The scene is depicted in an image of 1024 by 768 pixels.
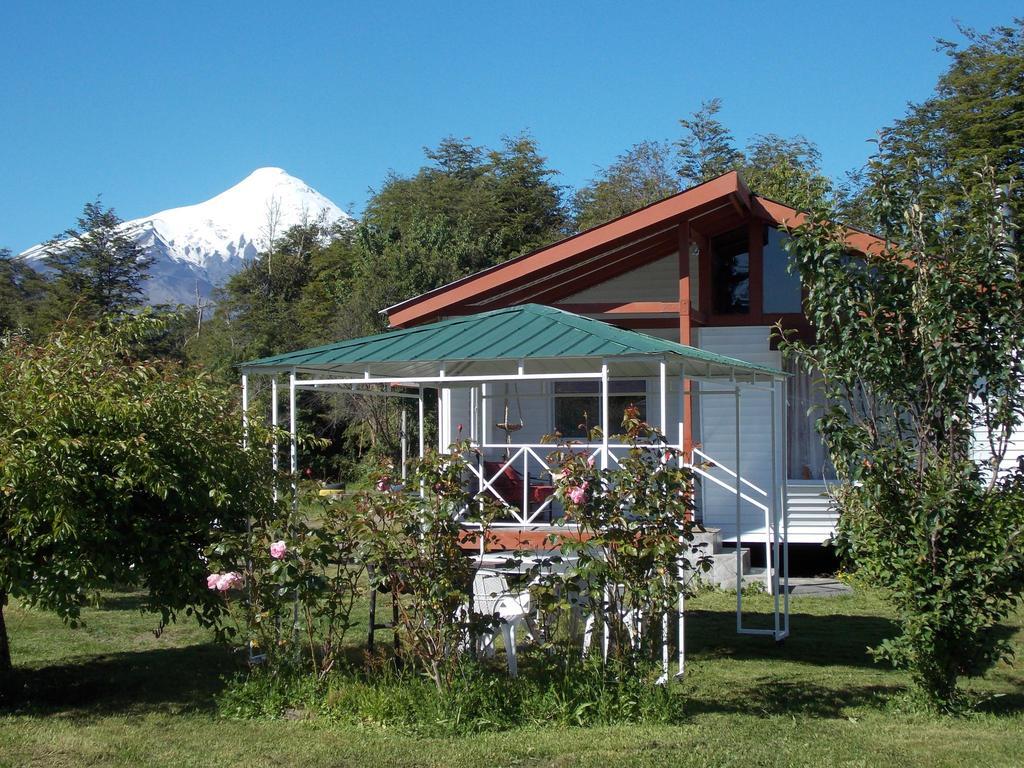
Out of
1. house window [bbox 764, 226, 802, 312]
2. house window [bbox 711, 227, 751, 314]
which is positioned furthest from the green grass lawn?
house window [bbox 711, 227, 751, 314]

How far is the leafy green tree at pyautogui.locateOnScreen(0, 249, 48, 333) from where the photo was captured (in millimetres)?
33156

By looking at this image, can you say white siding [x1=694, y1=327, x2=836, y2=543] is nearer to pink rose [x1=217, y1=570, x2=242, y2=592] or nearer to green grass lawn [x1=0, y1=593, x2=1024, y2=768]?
green grass lawn [x1=0, y1=593, x2=1024, y2=768]

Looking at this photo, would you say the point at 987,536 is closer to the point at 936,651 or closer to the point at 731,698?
the point at 936,651

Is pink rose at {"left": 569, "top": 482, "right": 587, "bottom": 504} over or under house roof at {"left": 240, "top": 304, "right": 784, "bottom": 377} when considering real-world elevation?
under

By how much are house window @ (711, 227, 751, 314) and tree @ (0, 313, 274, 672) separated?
8.02 metres

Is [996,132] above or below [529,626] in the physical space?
above

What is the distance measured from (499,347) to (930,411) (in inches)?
125

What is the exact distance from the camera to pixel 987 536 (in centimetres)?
632

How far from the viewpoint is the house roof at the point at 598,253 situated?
41.2ft

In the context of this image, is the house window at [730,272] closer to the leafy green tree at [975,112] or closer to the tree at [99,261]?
the leafy green tree at [975,112]

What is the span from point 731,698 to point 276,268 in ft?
128

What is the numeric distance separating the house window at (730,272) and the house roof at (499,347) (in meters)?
4.55

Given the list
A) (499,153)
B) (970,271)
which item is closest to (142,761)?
(970,271)

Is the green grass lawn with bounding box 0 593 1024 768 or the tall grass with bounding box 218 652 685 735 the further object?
the tall grass with bounding box 218 652 685 735
